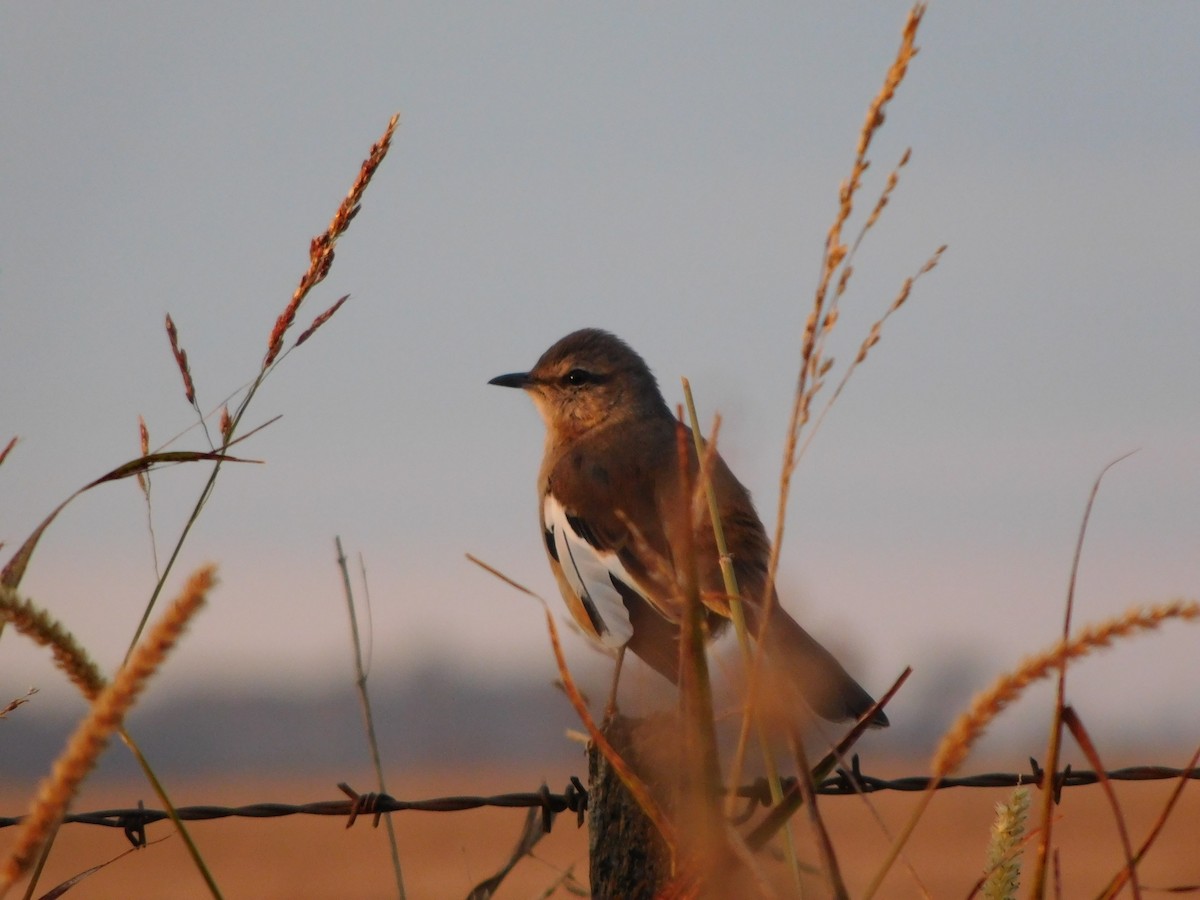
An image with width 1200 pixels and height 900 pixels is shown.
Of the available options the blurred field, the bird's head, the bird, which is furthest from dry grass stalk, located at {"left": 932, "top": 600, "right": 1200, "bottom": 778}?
the blurred field

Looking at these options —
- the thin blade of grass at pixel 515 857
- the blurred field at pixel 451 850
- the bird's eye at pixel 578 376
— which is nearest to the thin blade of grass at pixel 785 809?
the thin blade of grass at pixel 515 857

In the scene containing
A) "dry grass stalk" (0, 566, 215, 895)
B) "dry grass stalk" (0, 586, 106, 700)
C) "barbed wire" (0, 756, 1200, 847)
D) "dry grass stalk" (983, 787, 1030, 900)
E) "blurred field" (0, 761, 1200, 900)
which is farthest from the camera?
"blurred field" (0, 761, 1200, 900)

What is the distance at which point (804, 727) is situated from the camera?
1.73 meters

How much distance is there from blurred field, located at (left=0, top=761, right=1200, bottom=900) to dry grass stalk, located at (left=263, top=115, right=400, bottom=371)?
18884 millimetres

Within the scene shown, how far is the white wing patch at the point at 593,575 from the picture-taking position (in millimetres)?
5082

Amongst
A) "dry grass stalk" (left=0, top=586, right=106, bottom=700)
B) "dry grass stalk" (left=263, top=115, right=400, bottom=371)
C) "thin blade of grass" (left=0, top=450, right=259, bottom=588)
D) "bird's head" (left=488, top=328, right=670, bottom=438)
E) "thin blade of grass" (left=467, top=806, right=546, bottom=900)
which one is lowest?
"thin blade of grass" (left=467, top=806, right=546, bottom=900)

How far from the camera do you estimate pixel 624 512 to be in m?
4.45

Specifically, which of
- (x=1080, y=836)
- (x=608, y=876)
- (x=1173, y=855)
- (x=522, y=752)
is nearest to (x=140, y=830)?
(x=608, y=876)

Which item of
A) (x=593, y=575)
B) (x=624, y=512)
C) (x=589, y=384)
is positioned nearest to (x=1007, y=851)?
(x=624, y=512)

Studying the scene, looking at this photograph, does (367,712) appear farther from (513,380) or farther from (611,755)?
(513,380)

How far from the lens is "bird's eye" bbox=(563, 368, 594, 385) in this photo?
7340mm

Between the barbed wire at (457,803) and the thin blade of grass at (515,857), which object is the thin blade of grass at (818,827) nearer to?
the thin blade of grass at (515,857)

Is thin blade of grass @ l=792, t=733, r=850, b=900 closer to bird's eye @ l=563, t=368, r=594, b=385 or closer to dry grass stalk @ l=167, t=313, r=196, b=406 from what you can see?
dry grass stalk @ l=167, t=313, r=196, b=406

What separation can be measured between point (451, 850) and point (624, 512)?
3396 centimetres
